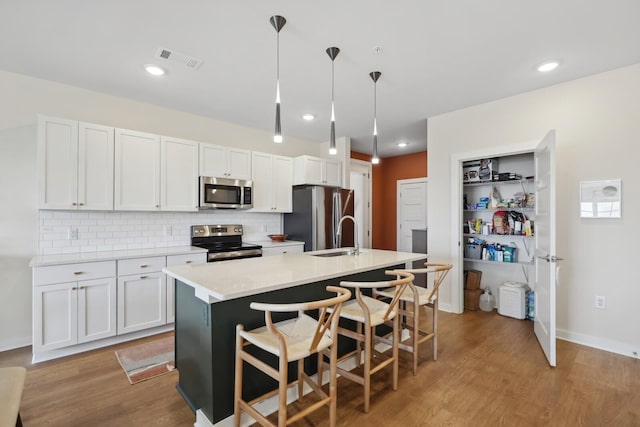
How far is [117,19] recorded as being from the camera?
6.89 feet

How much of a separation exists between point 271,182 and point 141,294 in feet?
7.28

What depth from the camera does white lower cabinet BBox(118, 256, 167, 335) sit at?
2.96 m

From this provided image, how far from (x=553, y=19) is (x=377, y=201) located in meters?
4.93

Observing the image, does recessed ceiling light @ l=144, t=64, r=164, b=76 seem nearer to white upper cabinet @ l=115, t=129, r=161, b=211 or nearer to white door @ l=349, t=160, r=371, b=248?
white upper cabinet @ l=115, t=129, r=161, b=211

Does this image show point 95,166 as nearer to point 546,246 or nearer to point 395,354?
point 395,354

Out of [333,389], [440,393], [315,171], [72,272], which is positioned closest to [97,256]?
[72,272]

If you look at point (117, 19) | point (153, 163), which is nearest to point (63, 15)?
point (117, 19)

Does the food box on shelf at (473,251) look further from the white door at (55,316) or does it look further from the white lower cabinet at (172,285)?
the white door at (55,316)

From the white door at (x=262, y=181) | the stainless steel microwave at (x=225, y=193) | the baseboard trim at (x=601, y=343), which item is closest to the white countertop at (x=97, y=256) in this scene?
the stainless steel microwave at (x=225, y=193)

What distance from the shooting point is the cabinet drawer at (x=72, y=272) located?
2566mm

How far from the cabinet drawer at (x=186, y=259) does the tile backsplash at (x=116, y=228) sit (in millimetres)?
566

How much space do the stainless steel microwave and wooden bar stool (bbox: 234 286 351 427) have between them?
2.38 metres

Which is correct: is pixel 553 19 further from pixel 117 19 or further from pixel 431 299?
pixel 117 19

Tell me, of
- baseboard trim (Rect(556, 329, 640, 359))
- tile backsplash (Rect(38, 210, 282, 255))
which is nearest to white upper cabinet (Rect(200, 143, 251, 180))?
tile backsplash (Rect(38, 210, 282, 255))
